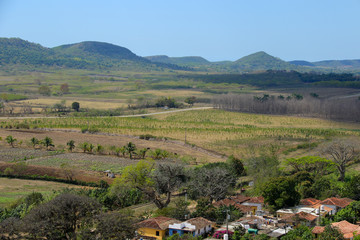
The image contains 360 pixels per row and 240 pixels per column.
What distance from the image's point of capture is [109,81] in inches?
7672

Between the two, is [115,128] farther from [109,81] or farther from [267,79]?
[267,79]

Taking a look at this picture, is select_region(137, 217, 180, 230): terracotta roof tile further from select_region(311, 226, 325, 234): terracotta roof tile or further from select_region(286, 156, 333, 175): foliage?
select_region(286, 156, 333, 175): foliage

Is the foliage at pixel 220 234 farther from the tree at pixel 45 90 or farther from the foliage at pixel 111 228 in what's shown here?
the tree at pixel 45 90

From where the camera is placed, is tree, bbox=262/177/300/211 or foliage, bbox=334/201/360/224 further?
tree, bbox=262/177/300/211

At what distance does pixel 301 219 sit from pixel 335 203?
15.8 ft

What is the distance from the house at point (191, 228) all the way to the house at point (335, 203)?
10304mm

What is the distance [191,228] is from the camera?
28.8 m

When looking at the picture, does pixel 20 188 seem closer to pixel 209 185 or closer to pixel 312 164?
pixel 209 185

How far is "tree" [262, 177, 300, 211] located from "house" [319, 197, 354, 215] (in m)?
2.19

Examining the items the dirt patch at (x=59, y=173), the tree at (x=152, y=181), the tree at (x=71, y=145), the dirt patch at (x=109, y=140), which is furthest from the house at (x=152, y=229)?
the tree at (x=71, y=145)

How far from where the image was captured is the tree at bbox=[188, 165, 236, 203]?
1487 inches

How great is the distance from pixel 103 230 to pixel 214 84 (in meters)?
161

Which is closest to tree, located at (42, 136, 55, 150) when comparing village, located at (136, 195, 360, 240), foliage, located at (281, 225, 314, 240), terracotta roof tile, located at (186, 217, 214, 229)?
village, located at (136, 195, 360, 240)

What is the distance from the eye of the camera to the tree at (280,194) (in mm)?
34781
